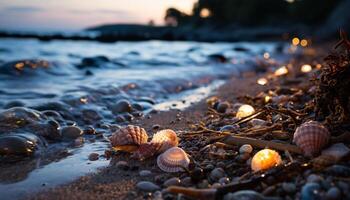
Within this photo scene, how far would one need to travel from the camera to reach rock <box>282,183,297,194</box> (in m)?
1.92

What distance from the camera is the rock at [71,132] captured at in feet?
12.1

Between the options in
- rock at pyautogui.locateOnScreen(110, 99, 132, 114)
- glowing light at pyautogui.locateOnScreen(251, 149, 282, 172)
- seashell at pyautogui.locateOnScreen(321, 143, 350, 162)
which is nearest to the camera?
seashell at pyautogui.locateOnScreen(321, 143, 350, 162)

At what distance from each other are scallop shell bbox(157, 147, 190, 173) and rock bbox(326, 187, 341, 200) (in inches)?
36.9

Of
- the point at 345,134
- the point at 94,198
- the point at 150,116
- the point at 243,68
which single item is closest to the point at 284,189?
the point at 345,134

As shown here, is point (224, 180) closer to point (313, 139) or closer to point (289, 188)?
point (289, 188)

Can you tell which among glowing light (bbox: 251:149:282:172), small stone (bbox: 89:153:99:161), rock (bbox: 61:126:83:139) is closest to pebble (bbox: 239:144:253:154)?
glowing light (bbox: 251:149:282:172)

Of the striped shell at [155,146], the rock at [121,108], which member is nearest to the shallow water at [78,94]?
the rock at [121,108]

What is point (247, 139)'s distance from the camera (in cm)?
264

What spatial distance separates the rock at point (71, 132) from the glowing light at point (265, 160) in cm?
203

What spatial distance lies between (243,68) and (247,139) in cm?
917

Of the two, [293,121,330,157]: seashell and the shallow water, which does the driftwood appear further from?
the shallow water

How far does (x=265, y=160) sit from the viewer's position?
2.26 meters

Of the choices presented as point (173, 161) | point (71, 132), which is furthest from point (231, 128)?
point (71, 132)

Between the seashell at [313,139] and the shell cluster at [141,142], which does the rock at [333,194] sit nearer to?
the seashell at [313,139]
